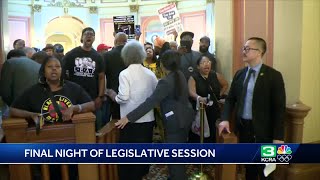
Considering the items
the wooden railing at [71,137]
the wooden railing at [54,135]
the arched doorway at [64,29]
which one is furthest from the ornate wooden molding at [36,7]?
the wooden railing at [54,135]

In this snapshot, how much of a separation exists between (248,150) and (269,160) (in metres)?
0.19

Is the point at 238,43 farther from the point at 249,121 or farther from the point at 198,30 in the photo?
the point at 198,30

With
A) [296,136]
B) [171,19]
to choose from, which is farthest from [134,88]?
[171,19]

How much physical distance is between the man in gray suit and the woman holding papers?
1594 millimetres

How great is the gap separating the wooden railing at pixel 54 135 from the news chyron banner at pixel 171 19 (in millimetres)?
5575

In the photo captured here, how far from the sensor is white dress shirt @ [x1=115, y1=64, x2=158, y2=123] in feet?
10.6

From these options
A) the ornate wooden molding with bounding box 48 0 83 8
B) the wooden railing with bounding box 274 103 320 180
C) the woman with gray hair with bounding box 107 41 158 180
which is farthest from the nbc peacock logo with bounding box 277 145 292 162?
the ornate wooden molding with bounding box 48 0 83 8

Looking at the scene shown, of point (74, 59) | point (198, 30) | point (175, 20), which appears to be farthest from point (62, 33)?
point (74, 59)

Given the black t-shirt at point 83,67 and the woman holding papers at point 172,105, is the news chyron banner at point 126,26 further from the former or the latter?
the woman holding papers at point 172,105

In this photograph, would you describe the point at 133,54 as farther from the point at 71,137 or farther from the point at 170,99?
the point at 71,137

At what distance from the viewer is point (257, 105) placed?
2.97m

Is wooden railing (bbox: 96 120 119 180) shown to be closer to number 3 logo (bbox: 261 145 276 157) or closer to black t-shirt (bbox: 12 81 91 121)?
black t-shirt (bbox: 12 81 91 121)

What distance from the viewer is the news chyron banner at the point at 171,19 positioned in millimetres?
8109

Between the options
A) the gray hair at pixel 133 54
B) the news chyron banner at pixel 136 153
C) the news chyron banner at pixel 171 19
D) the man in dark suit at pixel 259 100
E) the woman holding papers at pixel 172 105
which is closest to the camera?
the news chyron banner at pixel 136 153
